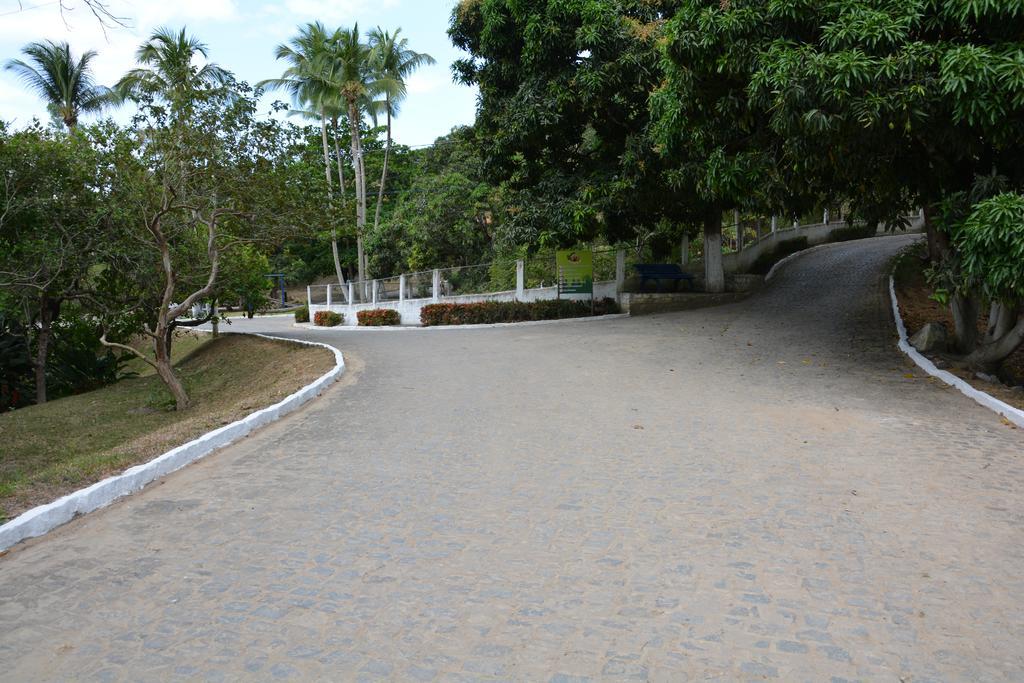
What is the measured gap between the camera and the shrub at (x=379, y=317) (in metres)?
25.9

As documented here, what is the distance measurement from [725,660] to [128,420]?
1336 centimetres

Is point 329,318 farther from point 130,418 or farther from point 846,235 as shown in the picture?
point 846,235

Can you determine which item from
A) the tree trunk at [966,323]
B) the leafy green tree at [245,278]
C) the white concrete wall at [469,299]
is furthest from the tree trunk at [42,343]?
the tree trunk at [966,323]

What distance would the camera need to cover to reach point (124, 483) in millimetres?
5465

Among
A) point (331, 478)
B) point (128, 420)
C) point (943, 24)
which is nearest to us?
point (331, 478)

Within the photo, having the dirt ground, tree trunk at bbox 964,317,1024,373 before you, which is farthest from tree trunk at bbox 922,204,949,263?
tree trunk at bbox 964,317,1024,373

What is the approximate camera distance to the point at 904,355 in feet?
36.9

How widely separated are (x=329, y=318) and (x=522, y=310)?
41.3ft

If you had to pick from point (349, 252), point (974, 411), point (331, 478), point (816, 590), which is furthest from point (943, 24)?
point (349, 252)

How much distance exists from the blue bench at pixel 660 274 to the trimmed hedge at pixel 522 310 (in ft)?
3.66

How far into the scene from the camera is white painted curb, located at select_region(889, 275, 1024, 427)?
24.3 feet

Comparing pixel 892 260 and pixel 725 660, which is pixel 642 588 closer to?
pixel 725 660

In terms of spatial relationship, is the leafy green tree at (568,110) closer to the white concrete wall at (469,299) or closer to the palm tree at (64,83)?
the white concrete wall at (469,299)

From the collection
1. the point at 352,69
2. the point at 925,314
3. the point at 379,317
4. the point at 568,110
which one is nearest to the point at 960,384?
the point at 925,314
